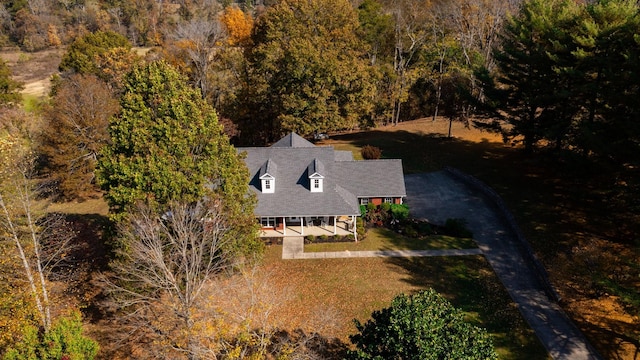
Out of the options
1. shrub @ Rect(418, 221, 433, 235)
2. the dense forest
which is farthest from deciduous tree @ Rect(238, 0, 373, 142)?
shrub @ Rect(418, 221, 433, 235)

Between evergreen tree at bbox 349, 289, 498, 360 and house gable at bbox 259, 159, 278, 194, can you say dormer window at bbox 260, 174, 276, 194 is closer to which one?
house gable at bbox 259, 159, 278, 194

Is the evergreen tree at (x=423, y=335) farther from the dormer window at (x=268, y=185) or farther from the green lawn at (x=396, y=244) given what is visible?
the dormer window at (x=268, y=185)

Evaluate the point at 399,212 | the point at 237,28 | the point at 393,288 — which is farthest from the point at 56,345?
the point at 237,28

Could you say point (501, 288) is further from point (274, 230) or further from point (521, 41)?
point (521, 41)

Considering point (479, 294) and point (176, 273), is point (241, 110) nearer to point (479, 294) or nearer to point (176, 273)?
point (176, 273)

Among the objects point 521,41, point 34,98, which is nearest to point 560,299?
point 521,41

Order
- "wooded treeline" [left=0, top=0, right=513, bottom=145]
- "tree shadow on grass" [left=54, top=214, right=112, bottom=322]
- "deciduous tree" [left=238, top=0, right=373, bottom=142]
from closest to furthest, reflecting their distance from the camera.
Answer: "tree shadow on grass" [left=54, top=214, right=112, bottom=322] → "deciduous tree" [left=238, top=0, right=373, bottom=142] → "wooded treeline" [left=0, top=0, right=513, bottom=145]
